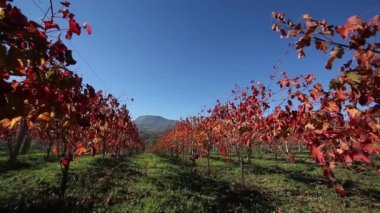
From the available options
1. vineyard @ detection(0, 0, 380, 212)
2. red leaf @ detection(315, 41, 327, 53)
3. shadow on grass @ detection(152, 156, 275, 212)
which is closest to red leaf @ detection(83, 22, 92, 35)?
vineyard @ detection(0, 0, 380, 212)

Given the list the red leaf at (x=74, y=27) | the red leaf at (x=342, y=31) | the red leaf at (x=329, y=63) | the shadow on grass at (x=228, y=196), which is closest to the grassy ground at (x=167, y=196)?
the shadow on grass at (x=228, y=196)

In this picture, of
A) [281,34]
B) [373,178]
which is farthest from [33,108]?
[373,178]

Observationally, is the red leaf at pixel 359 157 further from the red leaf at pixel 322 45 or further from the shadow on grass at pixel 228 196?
the shadow on grass at pixel 228 196

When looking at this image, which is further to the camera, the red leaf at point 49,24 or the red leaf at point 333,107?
the red leaf at point 49,24

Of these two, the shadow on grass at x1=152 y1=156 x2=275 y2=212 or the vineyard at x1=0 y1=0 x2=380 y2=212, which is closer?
the vineyard at x1=0 y1=0 x2=380 y2=212

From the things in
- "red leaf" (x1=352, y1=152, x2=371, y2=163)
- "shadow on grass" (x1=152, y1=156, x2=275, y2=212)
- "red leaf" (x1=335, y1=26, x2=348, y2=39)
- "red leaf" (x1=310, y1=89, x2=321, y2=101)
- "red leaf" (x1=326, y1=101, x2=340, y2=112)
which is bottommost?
"shadow on grass" (x1=152, y1=156, x2=275, y2=212)

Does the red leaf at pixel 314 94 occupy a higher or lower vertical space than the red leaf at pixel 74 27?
lower

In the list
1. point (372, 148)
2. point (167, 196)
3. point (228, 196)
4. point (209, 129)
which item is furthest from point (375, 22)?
point (209, 129)

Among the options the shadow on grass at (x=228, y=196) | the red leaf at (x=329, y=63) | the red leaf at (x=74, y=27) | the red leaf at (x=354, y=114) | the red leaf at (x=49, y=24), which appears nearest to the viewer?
the red leaf at (x=354, y=114)

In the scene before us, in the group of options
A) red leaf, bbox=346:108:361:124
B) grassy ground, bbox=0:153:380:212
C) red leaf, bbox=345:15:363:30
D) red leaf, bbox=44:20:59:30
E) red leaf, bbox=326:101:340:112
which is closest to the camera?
red leaf, bbox=345:15:363:30

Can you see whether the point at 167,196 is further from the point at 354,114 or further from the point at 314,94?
the point at 354,114

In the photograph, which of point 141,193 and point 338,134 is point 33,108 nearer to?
point 338,134

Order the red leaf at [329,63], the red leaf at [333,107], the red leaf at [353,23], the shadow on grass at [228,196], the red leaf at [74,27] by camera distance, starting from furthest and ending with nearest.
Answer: the shadow on grass at [228,196]
the red leaf at [74,27]
the red leaf at [333,107]
the red leaf at [329,63]
the red leaf at [353,23]

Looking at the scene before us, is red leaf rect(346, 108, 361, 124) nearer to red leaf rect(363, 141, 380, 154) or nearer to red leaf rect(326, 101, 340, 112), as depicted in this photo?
red leaf rect(363, 141, 380, 154)
